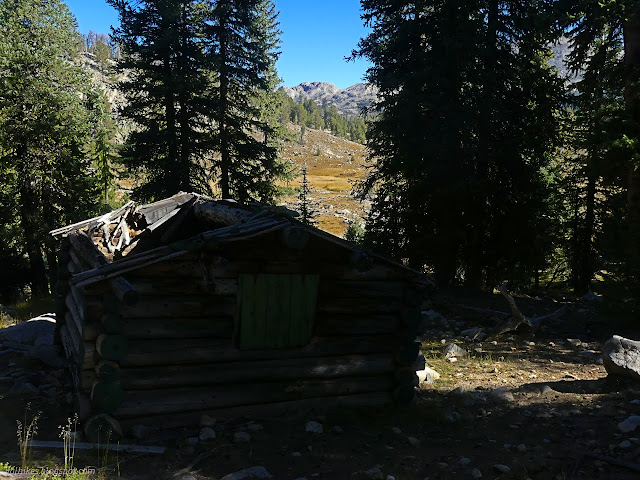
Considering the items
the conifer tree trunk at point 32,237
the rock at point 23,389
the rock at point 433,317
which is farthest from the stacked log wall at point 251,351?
the conifer tree trunk at point 32,237

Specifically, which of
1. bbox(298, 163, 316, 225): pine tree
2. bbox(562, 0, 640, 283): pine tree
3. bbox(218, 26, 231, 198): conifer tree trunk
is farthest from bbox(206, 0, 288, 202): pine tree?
bbox(562, 0, 640, 283): pine tree

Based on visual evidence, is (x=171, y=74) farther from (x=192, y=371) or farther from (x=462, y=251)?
(x=192, y=371)

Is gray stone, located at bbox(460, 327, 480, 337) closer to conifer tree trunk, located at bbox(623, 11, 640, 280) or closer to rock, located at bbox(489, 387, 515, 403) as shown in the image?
conifer tree trunk, located at bbox(623, 11, 640, 280)

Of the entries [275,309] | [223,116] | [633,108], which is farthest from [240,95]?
[275,309]

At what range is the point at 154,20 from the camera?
20984mm

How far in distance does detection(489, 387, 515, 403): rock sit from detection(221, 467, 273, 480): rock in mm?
4219

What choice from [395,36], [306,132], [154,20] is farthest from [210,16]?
[306,132]

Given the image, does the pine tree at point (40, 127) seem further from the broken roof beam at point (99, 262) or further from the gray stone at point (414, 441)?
the gray stone at point (414, 441)

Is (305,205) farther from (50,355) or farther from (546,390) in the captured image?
(546,390)

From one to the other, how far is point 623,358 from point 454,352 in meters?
3.48

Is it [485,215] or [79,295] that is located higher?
[485,215]

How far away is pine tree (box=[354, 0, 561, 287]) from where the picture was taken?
15.7m

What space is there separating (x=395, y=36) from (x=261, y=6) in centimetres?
889

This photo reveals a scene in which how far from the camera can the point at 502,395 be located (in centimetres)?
772
